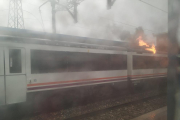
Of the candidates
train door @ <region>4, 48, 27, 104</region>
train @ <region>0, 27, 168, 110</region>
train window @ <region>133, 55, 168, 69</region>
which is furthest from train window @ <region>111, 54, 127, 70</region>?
train door @ <region>4, 48, 27, 104</region>

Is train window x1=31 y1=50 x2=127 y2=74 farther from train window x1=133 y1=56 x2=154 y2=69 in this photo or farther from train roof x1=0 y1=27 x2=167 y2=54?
train window x1=133 y1=56 x2=154 y2=69

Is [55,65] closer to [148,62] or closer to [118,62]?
[118,62]

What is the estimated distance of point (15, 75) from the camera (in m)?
3.85

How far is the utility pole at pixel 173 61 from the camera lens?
227 centimetres

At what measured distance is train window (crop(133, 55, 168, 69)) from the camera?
23.2 feet

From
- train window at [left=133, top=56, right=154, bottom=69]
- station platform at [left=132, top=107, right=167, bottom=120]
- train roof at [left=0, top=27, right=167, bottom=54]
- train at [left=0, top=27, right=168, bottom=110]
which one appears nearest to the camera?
Result: station platform at [left=132, top=107, right=167, bottom=120]

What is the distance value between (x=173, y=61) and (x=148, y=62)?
220 inches

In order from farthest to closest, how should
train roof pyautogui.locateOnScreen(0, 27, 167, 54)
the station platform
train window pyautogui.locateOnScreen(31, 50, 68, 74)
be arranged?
1. train window pyautogui.locateOnScreen(31, 50, 68, 74)
2. train roof pyautogui.locateOnScreen(0, 27, 167, 54)
3. the station platform

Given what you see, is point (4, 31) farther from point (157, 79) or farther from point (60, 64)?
point (157, 79)

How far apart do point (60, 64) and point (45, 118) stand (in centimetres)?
152

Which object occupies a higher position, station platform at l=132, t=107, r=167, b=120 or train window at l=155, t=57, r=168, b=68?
train window at l=155, t=57, r=168, b=68

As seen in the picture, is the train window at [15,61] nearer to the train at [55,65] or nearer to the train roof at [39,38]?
the train at [55,65]

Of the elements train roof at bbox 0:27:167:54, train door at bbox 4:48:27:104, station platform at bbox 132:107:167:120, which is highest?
train roof at bbox 0:27:167:54

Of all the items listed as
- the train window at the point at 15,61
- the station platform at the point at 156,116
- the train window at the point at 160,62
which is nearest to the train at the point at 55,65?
the train window at the point at 15,61
